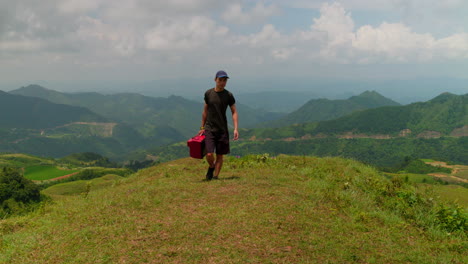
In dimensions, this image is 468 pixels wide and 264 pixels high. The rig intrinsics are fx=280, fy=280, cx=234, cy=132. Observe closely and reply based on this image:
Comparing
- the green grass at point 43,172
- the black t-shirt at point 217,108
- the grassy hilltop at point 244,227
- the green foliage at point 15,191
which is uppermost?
the black t-shirt at point 217,108

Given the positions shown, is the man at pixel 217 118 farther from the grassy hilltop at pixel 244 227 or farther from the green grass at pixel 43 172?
the green grass at pixel 43 172

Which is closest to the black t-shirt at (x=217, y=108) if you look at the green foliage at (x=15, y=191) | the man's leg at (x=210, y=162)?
the man's leg at (x=210, y=162)

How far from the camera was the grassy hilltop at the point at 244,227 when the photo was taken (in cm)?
562

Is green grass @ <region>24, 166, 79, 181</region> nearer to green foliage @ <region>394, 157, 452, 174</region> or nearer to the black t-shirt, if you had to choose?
the black t-shirt

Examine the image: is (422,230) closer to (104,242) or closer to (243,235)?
(243,235)

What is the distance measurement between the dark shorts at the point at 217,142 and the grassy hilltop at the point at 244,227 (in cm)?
128

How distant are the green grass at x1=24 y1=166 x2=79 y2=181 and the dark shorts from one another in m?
164

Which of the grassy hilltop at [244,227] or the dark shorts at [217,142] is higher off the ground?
the dark shorts at [217,142]

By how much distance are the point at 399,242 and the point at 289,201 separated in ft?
9.60

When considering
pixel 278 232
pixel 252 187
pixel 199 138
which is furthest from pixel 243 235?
pixel 199 138

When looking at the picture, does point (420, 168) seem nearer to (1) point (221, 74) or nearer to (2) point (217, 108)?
(2) point (217, 108)

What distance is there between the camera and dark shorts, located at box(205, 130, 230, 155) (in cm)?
1013

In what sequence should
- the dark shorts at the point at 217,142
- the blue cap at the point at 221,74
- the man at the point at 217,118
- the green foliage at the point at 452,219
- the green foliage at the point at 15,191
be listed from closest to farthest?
the green foliage at the point at 452,219 → the blue cap at the point at 221,74 → the man at the point at 217,118 → the dark shorts at the point at 217,142 → the green foliage at the point at 15,191

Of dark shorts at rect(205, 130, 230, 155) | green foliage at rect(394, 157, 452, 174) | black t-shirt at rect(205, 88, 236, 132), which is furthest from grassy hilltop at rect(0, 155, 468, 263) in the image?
green foliage at rect(394, 157, 452, 174)
